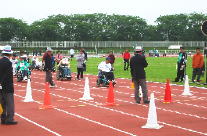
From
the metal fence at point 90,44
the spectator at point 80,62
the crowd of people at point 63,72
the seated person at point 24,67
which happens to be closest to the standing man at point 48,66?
the crowd of people at point 63,72

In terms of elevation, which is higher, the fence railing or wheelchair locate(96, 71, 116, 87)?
the fence railing

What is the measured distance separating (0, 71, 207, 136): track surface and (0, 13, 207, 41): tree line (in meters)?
115

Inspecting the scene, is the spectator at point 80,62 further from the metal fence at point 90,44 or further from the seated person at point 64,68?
the metal fence at point 90,44

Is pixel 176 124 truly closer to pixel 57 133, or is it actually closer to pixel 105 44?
pixel 57 133

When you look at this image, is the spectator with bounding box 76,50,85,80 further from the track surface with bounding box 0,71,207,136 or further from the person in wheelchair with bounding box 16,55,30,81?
the track surface with bounding box 0,71,207,136

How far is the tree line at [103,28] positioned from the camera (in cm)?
13212

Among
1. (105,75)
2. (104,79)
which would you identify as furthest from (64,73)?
(104,79)

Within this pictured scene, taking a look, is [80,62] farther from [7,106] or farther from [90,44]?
[90,44]

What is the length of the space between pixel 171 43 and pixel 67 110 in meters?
123

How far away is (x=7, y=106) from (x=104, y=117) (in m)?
2.59

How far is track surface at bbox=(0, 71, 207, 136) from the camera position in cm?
1101

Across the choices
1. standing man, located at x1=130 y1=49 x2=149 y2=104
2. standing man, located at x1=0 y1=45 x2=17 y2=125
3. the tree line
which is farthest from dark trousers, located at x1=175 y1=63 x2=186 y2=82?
the tree line

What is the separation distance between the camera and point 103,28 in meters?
143

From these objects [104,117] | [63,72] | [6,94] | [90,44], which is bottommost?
[104,117]
